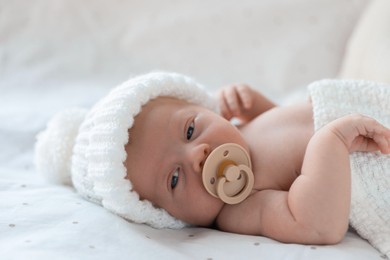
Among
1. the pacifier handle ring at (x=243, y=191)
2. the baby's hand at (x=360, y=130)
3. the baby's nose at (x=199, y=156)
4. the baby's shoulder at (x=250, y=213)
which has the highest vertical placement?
the baby's hand at (x=360, y=130)

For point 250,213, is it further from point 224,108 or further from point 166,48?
point 166,48

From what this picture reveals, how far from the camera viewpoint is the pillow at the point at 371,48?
1.54 m

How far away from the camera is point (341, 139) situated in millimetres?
1112

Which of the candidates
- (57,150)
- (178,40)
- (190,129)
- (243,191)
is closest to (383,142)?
(243,191)

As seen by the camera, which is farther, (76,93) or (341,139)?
(76,93)

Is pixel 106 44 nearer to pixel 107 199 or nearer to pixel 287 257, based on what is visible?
pixel 107 199

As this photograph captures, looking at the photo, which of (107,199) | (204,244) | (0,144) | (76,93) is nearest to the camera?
(204,244)

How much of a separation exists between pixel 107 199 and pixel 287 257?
1.28 ft

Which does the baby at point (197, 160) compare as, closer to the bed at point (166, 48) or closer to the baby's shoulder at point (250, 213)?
the baby's shoulder at point (250, 213)

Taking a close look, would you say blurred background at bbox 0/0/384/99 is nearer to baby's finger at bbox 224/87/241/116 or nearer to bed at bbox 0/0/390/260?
bed at bbox 0/0/390/260

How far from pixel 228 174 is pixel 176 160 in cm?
12

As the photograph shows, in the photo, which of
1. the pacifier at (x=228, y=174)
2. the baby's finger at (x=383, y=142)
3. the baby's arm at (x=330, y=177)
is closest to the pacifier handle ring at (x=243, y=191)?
the pacifier at (x=228, y=174)

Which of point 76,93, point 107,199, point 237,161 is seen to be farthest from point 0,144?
point 237,161

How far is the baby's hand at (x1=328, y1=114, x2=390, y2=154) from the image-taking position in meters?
1.11
